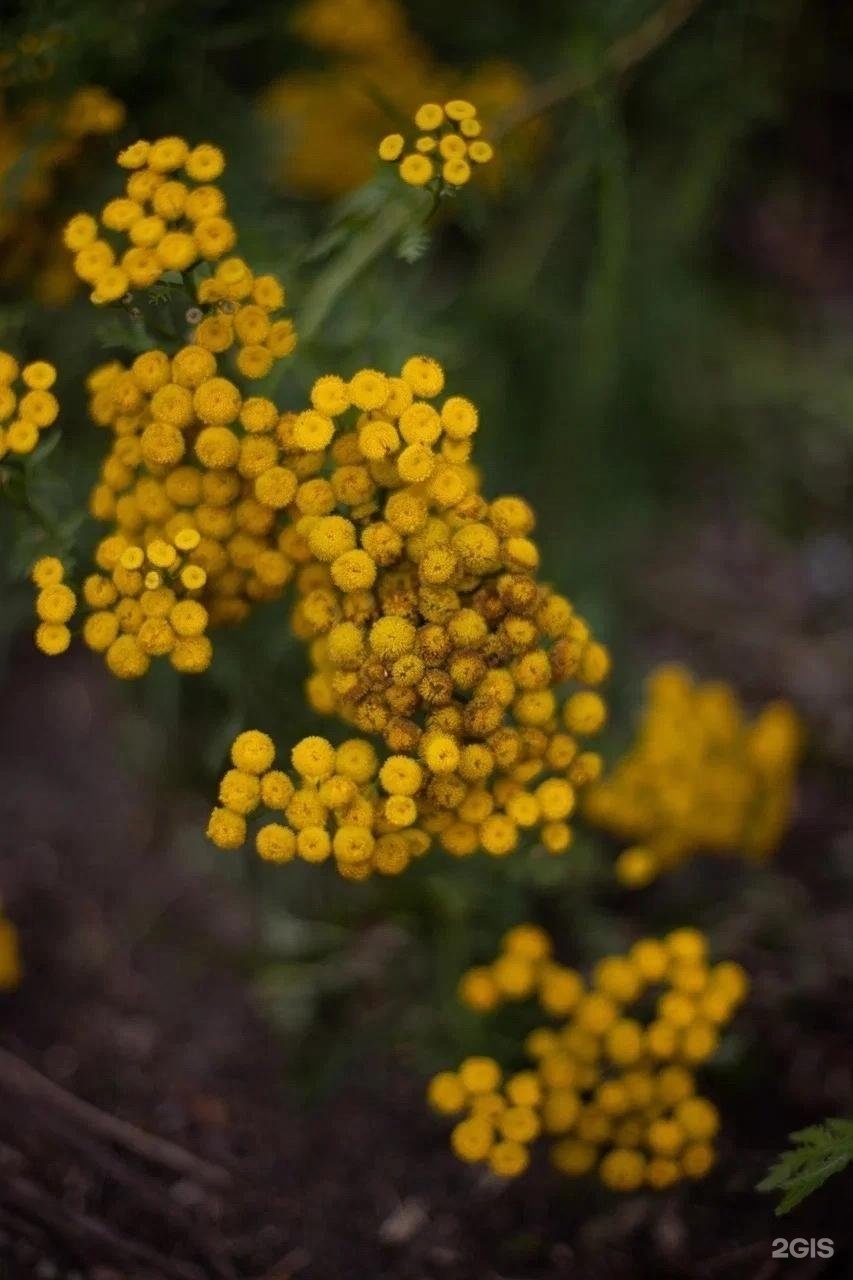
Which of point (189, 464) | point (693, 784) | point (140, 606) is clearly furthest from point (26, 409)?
point (693, 784)

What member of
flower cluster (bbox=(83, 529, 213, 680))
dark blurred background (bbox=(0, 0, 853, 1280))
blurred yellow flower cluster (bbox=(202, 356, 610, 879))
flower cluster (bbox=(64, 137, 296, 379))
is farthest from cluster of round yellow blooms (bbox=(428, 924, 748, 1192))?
flower cluster (bbox=(64, 137, 296, 379))

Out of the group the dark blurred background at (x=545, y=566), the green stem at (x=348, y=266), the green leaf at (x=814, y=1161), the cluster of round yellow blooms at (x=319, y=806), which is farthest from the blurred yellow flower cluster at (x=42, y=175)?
the green leaf at (x=814, y=1161)

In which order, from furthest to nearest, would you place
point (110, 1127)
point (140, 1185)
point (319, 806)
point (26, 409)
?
point (110, 1127)
point (140, 1185)
point (26, 409)
point (319, 806)

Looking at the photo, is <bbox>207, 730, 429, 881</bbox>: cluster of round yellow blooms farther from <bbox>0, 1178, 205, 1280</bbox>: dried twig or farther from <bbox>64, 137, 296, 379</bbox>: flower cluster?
<bbox>0, 1178, 205, 1280</bbox>: dried twig

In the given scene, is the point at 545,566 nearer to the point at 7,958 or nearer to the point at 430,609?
the point at 430,609

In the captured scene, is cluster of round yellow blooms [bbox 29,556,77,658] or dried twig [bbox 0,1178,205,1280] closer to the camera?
cluster of round yellow blooms [bbox 29,556,77,658]

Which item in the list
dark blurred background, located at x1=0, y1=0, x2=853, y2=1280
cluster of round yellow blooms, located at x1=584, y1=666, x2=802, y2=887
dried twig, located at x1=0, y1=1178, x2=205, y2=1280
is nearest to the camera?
dried twig, located at x1=0, y1=1178, x2=205, y2=1280

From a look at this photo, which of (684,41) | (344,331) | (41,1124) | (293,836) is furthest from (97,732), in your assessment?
(684,41)
